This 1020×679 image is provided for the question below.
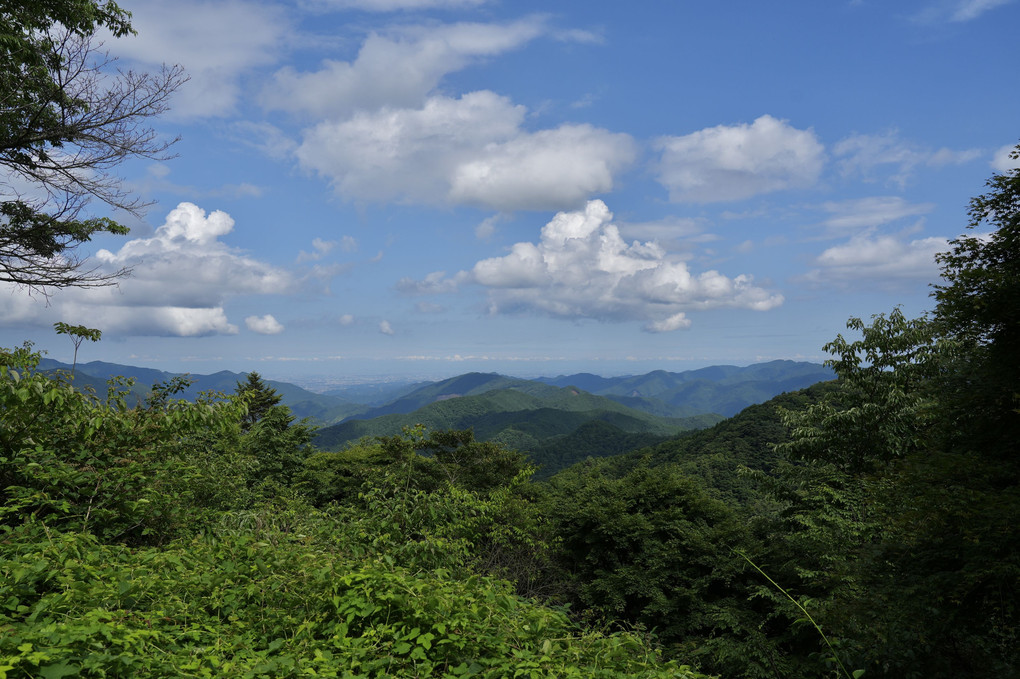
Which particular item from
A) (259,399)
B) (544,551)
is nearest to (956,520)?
(544,551)

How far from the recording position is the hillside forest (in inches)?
119

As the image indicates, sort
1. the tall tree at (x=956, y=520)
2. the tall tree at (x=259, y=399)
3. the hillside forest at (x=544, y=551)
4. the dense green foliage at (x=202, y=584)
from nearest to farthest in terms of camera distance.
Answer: the dense green foliage at (x=202, y=584)
the hillside forest at (x=544, y=551)
the tall tree at (x=956, y=520)
the tall tree at (x=259, y=399)

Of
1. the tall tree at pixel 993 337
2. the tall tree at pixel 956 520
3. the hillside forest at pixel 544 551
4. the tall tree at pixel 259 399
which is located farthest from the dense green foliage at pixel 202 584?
the tall tree at pixel 259 399

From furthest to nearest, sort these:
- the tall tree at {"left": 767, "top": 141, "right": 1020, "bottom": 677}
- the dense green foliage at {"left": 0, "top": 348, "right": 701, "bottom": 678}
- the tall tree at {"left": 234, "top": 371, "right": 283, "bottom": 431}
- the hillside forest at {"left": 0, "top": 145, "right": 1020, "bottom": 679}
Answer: the tall tree at {"left": 234, "top": 371, "right": 283, "bottom": 431}, the tall tree at {"left": 767, "top": 141, "right": 1020, "bottom": 677}, the hillside forest at {"left": 0, "top": 145, "right": 1020, "bottom": 679}, the dense green foliage at {"left": 0, "top": 348, "right": 701, "bottom": 678}

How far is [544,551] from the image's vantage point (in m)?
13.9

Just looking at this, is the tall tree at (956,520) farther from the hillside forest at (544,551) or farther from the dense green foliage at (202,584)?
the dense green foliage at (202,584)

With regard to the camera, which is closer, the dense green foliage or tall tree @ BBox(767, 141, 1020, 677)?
the dense green foliage

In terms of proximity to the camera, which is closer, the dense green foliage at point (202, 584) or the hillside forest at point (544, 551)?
the dense green foliage at point (202, 584)

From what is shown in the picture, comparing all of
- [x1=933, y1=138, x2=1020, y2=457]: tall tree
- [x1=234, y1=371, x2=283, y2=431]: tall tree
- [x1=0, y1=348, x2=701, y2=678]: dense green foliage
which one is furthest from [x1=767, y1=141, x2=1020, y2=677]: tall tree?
[x1=234, y1=371, x2=283, y2=431]: tall tree

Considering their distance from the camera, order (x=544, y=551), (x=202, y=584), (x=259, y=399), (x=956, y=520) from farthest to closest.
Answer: (x=259, y=399)
(x=544, y=551)
(x=956, y=520)
(x=202, y=584)

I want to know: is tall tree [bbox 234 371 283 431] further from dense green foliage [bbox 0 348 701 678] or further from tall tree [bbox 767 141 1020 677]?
tall tree [bbox 767 141 1020 677]

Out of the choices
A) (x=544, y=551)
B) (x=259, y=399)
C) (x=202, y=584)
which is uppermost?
(x=202, y=584)

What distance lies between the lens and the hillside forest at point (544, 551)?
3.03m

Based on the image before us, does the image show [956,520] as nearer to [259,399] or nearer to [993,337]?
[993,337]
